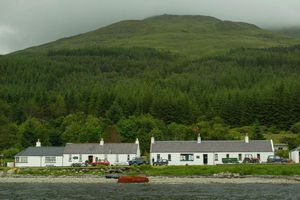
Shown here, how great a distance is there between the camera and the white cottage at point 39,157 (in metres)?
94.9

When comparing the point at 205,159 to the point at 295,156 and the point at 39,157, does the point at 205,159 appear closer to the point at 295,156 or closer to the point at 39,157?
the point at 295,156

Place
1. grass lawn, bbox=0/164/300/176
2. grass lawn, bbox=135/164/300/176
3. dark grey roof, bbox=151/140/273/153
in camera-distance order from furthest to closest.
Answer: dark grey roof, bbox=151/140/273/153, grass lawn, bbox=0/164/300/176, grass lawn, bbox=135/164/300/176

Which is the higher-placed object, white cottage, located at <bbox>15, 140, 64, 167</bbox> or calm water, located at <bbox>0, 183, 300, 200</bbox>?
white cottage, located at <bbox>15, 140, 64, 167</bbox>

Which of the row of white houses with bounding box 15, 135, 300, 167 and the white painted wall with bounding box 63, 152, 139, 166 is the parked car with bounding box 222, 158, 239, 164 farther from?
the white painted wall with bounding box 63, 152, 139, 166

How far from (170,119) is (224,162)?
4827 cm

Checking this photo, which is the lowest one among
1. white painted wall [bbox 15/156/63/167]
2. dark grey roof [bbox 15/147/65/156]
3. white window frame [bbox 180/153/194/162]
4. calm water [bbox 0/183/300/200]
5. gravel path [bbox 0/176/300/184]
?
calm water [bbox 0/183/300/200]

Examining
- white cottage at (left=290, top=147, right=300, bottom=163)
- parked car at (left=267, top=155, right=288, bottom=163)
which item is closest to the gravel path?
parked car at (left=267, top=155, right=288, bottom=163)

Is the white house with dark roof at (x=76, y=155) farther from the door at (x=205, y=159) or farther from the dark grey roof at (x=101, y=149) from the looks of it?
the door at (x=205, y=159)

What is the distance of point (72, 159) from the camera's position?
317 ft

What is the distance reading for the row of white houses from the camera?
92.2 meters

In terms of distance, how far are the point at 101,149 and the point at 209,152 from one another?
18993mm

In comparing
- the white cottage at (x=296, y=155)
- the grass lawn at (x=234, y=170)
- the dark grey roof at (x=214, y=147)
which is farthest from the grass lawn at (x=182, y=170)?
the dark grey roof at (x=214, y=147)

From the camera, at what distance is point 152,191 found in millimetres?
57625

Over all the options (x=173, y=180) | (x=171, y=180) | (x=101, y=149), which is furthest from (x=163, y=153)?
(x=173, y=180)
